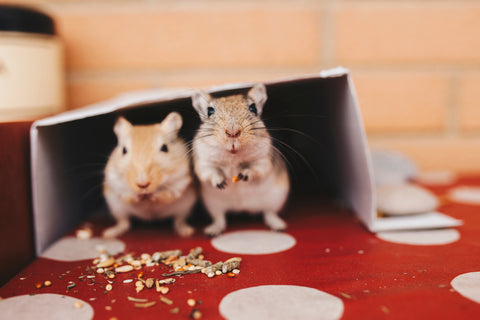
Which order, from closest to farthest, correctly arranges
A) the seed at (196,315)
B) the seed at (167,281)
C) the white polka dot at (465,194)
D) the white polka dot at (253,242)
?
the seed at (196,315)
the seed at (167,281)
the white polka dot at (253,242)
the white polka dot at (465,194)

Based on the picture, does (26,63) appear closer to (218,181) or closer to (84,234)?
(84,234)

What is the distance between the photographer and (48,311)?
20.5 inches

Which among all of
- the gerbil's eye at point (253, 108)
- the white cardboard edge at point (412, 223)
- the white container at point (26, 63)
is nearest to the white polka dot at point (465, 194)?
the white cardboard edge at point (412, 223)

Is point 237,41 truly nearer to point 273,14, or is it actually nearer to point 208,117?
point 273,14

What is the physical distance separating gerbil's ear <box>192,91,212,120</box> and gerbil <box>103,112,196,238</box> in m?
0.05

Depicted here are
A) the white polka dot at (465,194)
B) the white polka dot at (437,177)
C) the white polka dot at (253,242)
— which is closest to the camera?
the white polka dot at (253,242)

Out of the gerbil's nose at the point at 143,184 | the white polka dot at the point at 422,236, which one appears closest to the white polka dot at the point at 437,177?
the white polka dot at the point at 422,236

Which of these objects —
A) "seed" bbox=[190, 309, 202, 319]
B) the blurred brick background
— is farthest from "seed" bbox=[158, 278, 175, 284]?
the blurred brick background

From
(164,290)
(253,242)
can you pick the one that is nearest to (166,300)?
(164,290)

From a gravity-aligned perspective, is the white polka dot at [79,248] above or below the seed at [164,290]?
below

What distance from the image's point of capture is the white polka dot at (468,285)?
521 mm

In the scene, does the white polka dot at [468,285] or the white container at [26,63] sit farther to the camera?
the white container at [26,63]

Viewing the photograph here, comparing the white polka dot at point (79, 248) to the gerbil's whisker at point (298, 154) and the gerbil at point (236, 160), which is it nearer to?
the gerbil at point (236, 160)

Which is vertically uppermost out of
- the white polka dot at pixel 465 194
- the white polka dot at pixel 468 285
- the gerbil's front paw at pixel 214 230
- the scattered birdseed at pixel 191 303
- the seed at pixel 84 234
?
the white polka dot at pixel 468 285
